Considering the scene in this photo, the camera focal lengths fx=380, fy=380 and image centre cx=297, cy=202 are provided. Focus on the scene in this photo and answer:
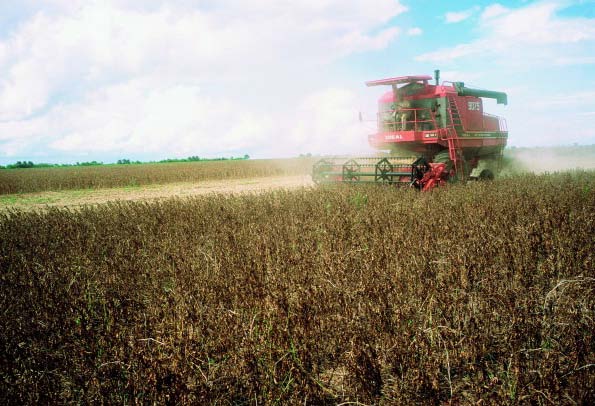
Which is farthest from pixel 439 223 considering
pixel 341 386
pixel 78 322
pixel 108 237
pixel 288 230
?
pixel 108 237

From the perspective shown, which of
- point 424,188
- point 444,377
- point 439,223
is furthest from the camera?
point 424,188

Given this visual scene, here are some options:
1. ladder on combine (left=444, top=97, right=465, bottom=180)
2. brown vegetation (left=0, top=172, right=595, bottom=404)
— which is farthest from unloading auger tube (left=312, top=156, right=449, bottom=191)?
brown vegetation (left=0, top=172, right=595, bottom=404)

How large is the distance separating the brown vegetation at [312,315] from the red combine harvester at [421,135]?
4.73 m

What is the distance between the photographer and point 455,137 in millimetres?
9742

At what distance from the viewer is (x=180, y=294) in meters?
2.81

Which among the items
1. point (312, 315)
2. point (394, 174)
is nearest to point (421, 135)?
point (394, 174)

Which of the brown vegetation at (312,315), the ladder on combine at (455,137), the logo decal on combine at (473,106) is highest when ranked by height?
the logo decal on combine at (473,106)

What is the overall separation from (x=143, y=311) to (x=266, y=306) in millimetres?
978

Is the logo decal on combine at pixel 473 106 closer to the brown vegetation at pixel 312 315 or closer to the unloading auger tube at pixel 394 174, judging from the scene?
the unloading auger tube at pixel 394 174

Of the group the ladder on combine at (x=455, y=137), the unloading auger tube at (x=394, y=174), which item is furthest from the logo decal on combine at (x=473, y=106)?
the unloading auger tube at (x=394, y=174)

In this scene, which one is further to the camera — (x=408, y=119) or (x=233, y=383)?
(x=408, y=119)

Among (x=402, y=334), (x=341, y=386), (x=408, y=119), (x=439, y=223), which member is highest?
(x=408, y=119)

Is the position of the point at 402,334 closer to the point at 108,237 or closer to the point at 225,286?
the point at 225,286

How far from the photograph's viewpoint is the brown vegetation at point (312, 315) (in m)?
1.82
